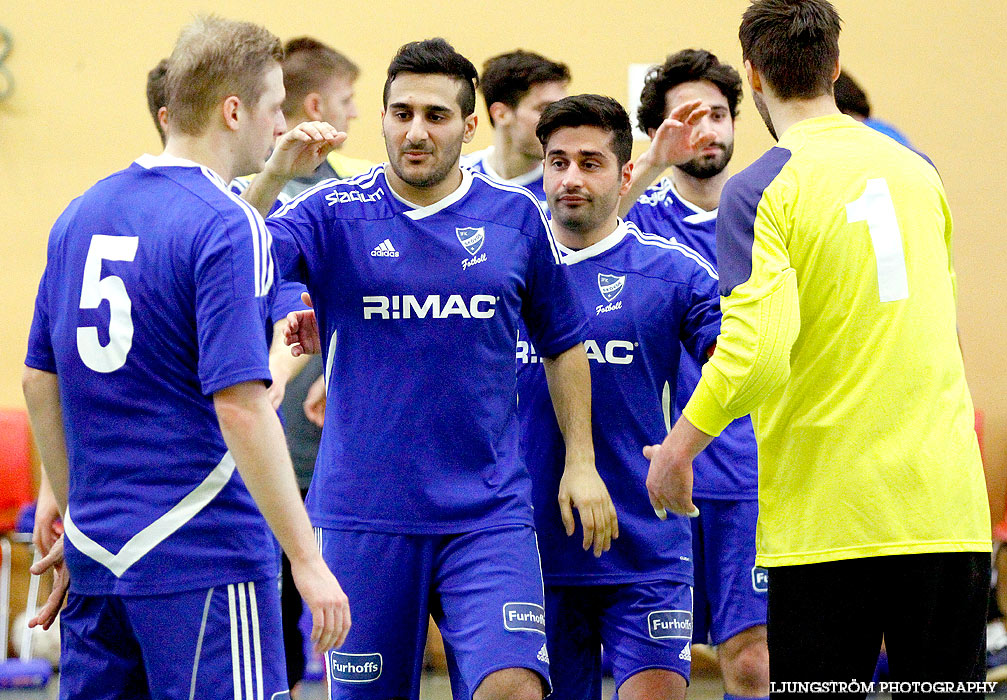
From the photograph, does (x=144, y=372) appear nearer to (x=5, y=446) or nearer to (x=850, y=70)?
(x=5, y=446)

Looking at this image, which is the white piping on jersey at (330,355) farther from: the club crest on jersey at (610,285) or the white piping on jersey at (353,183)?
the club crest on jersey at (610,285)

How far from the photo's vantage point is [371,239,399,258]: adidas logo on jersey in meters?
3.25

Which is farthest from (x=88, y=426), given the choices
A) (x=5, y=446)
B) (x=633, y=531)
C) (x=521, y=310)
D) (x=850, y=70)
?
(x=850, y=70)

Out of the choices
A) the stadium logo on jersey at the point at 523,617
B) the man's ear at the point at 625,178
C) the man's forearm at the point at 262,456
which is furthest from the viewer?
the man's ear at the point at 625,178

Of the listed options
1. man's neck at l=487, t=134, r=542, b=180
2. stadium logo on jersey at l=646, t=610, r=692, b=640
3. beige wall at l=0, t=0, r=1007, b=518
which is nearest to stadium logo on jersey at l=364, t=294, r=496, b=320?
stadium logo on jersey at l=646, t=610, r=692, b=640

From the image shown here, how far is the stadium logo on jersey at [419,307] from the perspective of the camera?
10.5 feet

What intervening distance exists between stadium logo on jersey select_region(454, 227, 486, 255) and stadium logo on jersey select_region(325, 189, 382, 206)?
0.85ft

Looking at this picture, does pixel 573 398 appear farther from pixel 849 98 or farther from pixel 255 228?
pixel 849 98

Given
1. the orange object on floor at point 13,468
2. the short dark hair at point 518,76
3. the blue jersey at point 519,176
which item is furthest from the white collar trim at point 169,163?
the orange object on floor at point 13,468

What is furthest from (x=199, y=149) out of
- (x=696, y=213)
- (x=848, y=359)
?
(x=696, y=213)

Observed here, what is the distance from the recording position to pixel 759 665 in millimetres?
3902

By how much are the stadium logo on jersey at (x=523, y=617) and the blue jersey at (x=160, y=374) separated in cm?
80

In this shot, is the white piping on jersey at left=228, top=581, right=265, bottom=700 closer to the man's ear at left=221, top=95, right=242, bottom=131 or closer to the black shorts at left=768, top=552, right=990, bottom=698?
the man's ear at left=221, top=95, right=242, bottom=131

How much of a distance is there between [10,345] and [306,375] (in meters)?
2.50
